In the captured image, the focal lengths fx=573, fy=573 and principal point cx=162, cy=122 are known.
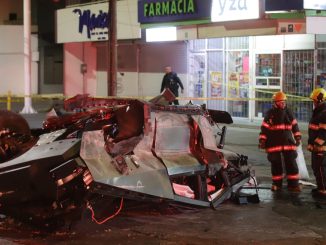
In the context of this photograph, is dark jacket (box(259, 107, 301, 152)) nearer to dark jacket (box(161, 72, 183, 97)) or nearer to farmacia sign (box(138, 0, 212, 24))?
farmacia sign (box(138, 0, 212, 24))

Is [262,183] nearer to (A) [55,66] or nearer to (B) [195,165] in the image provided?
(B) [195,165]

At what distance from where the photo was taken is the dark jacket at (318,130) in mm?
8148

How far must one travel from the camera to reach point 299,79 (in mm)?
15852

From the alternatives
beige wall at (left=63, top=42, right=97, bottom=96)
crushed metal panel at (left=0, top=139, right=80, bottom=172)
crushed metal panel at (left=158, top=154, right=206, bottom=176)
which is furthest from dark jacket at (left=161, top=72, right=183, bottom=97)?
crushed metal panel at (left=0, top=139, right=80, bottom=172)

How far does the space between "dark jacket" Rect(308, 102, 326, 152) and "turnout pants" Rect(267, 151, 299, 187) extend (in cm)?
38

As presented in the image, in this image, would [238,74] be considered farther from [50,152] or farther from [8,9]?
[8,9]

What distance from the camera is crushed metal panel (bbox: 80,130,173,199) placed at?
5875 millimetres

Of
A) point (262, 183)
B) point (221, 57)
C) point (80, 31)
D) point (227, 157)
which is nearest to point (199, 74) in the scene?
point (221, 57)

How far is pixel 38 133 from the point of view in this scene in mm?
7852

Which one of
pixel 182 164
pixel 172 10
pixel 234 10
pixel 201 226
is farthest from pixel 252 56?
pixel 201 226

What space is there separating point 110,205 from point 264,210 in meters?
2.19

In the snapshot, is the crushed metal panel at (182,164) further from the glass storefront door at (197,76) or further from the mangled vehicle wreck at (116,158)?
the glass storefront door at (197,76)

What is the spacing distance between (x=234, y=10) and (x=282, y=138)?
712 cm

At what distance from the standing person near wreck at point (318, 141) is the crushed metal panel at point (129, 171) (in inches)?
109
